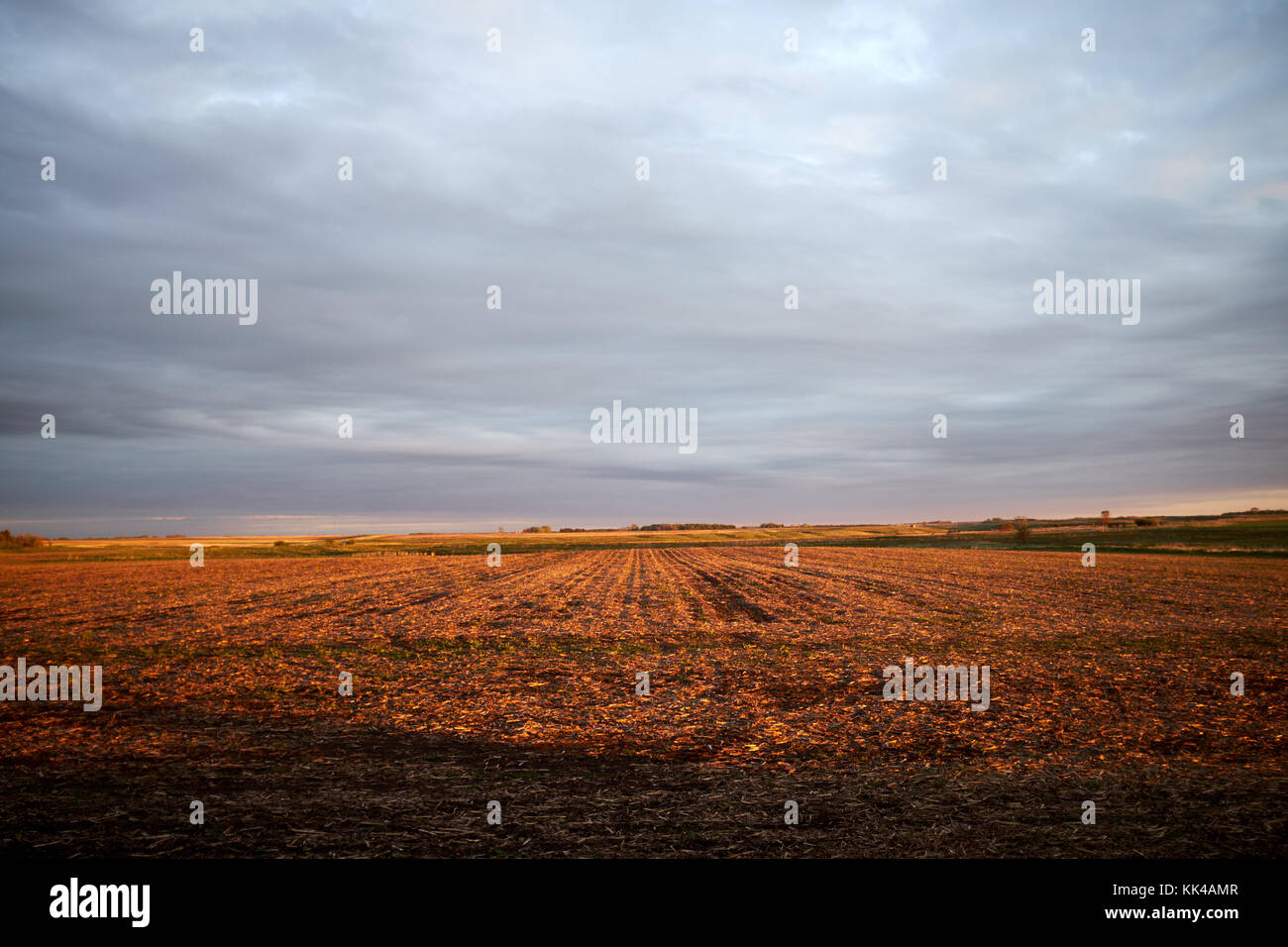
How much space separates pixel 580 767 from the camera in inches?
399

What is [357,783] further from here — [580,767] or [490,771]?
[580,767]

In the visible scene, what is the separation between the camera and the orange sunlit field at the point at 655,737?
24.9 feet

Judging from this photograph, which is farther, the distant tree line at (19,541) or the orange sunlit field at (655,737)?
the distant tree line at (19,541)

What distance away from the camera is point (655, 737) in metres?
11.8

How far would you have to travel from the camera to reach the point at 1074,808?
8.22 meters

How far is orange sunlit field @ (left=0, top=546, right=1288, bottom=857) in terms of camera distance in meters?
7.58

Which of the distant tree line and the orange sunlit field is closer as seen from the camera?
the orange sunlit field

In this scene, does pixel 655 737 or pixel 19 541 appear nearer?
pixel 655 737
